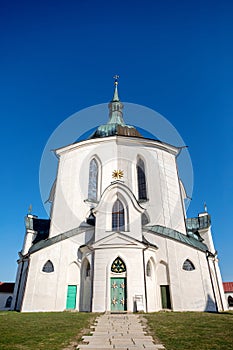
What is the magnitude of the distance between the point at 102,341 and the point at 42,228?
2415cm

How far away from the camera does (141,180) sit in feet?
87.5

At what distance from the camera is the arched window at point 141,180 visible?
84.1 ft

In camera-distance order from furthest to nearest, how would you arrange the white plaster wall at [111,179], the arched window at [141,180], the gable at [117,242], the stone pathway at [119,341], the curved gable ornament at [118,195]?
the arched window at [141,180]
the white plaster wall at [111,179]
the curved gable ornament at [118,195]
the gable at [117,242]
the stone pathway at [119,341]

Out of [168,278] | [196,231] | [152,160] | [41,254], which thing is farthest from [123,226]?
[196,231]

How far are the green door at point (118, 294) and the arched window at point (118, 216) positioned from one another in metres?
3.84

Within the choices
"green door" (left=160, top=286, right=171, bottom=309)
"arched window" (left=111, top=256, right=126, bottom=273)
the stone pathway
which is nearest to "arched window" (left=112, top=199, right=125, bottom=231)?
"arched window" (left=111, top=256, right=126, bottom=273)

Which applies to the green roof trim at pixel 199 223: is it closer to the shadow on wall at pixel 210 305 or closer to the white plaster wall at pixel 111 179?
the white plaster wall at pixel 111 179

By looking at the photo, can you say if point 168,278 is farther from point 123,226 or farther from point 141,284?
point 123,226

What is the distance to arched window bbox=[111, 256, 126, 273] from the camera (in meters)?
17.5

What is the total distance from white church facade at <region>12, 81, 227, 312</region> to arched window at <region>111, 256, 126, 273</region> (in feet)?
0.22

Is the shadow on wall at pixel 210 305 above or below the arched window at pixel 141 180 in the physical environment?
below

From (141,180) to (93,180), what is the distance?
16.8 ft

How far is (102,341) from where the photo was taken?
6781 millimetres

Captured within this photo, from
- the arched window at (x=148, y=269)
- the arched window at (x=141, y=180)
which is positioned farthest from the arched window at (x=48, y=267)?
the arched window at (x=141, y=180)
